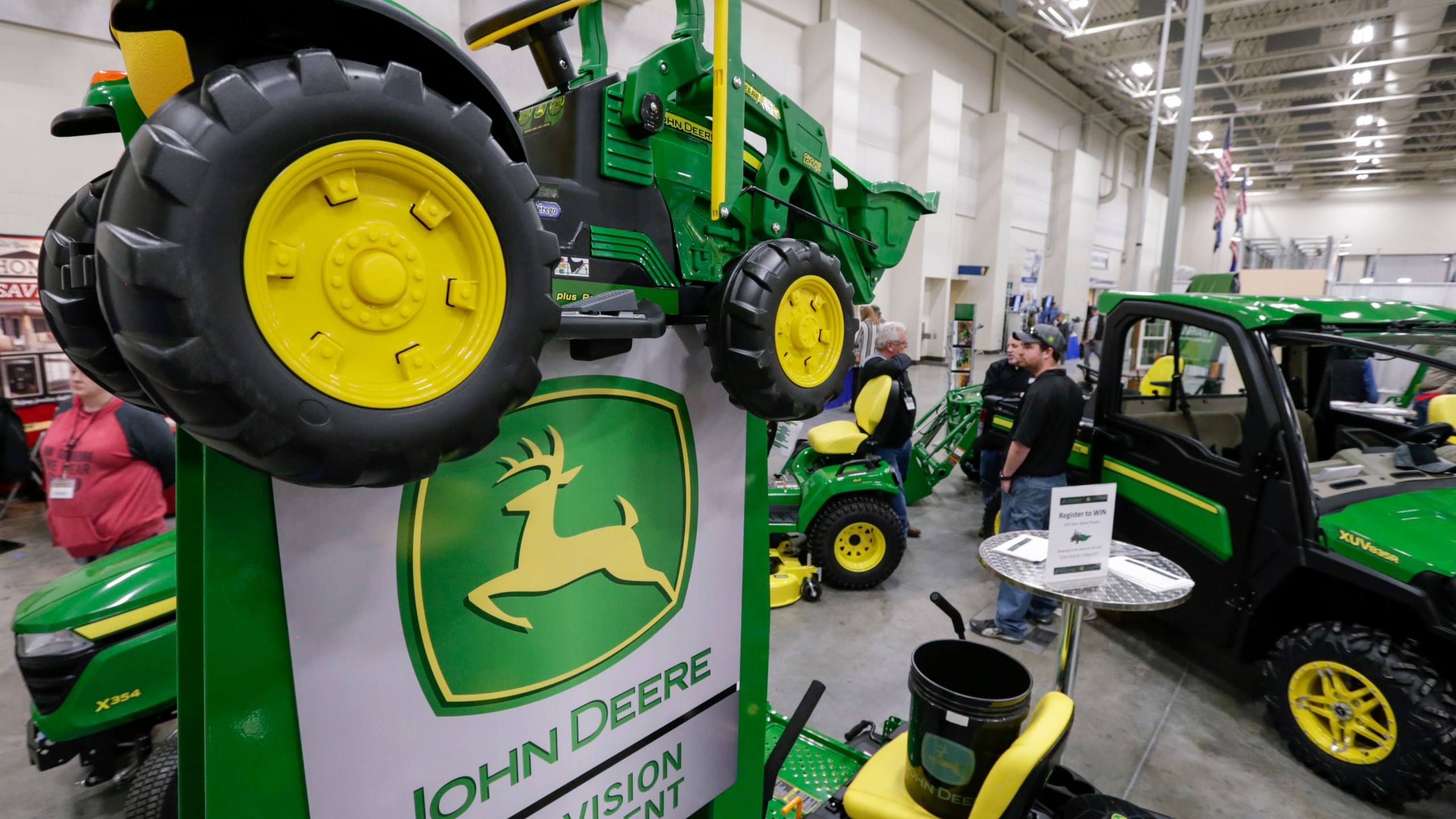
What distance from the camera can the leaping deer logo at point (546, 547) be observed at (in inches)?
44.9

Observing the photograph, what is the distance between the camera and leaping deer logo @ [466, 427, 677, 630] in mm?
1142

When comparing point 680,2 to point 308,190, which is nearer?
point 308,190

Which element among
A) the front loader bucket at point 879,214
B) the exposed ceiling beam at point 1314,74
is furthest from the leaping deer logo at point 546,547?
the exposed ceiling beam at point 1314,74

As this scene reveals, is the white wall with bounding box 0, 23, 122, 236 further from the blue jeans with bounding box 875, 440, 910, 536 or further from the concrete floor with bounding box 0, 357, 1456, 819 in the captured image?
the blue jeans with bounding box 875, 440, 910, 536

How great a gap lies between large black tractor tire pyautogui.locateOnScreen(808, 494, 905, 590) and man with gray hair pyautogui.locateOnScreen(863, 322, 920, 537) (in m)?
0.30

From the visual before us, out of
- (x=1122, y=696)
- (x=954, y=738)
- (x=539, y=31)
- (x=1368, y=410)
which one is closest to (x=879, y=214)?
(x=539, y=31)

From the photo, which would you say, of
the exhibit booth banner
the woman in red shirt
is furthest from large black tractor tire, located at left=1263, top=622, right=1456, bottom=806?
the woman in red shirt

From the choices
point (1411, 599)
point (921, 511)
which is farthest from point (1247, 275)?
point (1411, 599)

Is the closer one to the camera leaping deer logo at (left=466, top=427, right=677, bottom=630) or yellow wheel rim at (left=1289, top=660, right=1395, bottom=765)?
leaping deer logo at (left=466, top=427, right=677, bottom=630)

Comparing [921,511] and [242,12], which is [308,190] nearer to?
[242,12]

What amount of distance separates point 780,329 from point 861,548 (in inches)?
140

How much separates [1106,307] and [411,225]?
14.3 ft

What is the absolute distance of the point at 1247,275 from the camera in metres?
11.4

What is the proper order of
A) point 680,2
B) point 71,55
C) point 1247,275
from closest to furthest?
point 680,2 < point 71,55 < point 1247,275
